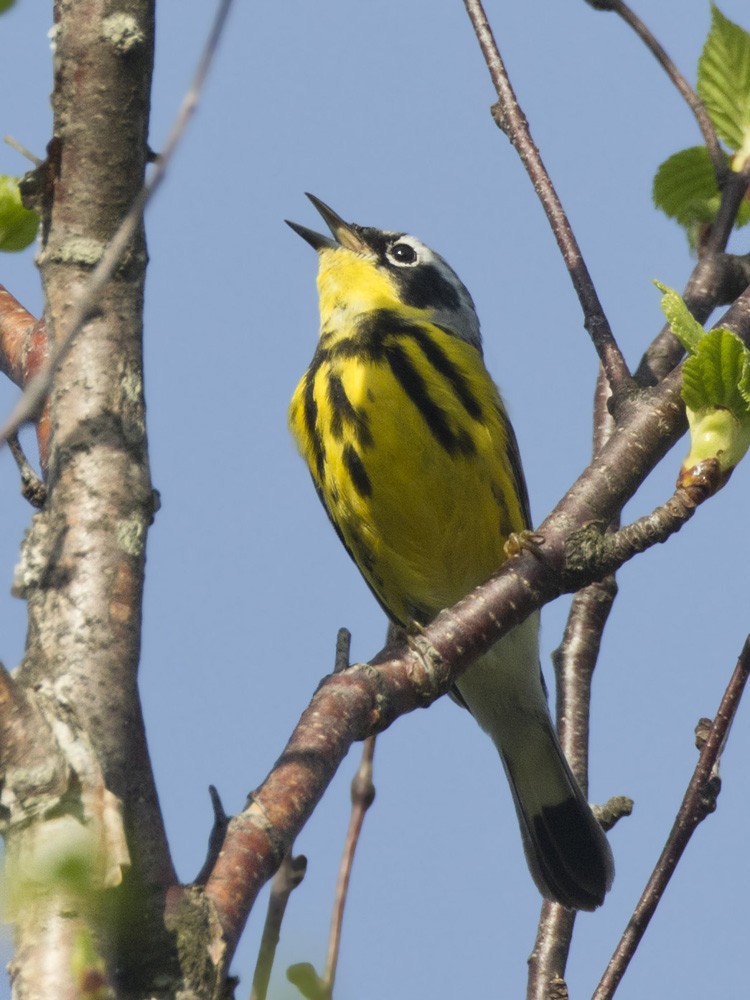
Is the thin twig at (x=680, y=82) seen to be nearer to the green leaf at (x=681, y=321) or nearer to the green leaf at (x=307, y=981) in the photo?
the green leaf at (x=681, y=321)

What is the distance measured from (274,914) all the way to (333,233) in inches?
214

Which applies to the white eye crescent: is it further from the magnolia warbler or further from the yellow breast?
the yellow breast

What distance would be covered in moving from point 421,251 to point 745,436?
4.15 metres

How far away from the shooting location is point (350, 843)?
2.21 meters

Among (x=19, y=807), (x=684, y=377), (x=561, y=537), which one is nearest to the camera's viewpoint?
(x=19, y=807)

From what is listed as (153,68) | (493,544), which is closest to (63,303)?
(153,68)

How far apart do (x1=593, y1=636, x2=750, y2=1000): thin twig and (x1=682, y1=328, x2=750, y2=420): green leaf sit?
498mm

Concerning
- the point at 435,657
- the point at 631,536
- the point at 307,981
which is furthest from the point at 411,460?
the point at 307,981

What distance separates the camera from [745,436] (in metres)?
2.79

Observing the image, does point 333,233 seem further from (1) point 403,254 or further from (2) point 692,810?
(2) point 692,810


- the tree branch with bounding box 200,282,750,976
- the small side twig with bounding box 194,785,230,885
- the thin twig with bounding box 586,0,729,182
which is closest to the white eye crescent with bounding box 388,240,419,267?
the thin twig with bounding box 586,0,729,182

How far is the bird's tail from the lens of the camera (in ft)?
18.0

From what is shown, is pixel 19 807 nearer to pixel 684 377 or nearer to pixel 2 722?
pixel 2 722

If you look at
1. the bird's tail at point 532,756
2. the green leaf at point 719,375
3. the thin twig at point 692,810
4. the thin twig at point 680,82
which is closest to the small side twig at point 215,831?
the thin twig at point 692,810
